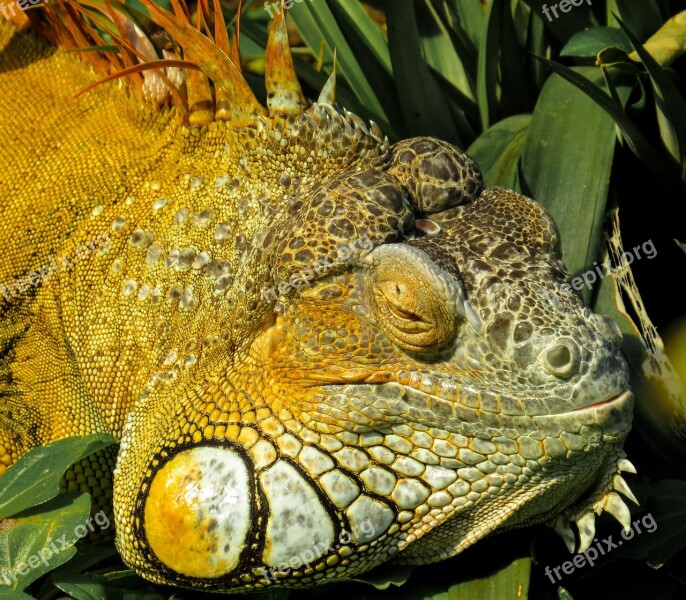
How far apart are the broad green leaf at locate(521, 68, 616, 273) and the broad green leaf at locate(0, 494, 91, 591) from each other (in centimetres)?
208

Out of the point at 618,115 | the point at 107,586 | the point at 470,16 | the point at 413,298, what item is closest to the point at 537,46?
the point at 470,16

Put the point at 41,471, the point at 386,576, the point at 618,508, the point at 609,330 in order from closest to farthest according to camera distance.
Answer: the point at 609,330 → the point at 618,508 → the point at 386,576 → the point at 41,471

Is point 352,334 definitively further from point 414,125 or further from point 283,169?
point 414,125

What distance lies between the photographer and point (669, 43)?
4.18 metres

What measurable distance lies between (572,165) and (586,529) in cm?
168

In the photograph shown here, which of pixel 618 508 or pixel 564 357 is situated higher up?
pixel 564 357

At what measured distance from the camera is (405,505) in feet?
8.73

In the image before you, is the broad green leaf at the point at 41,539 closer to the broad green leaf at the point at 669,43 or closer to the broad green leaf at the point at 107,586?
the broad green leaf at the point at 107,586

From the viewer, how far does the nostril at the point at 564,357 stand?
2465mm

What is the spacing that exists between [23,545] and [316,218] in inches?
58.8

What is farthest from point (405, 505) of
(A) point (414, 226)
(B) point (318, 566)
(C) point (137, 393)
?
(C) point (137, 393)

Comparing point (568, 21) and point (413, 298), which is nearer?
point (413, 298)

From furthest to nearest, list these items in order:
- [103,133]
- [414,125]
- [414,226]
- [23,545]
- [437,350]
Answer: [414,125] < [103,133] < [23,545] < [414,226] < [437,350]

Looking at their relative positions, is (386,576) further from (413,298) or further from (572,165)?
(572,165)
